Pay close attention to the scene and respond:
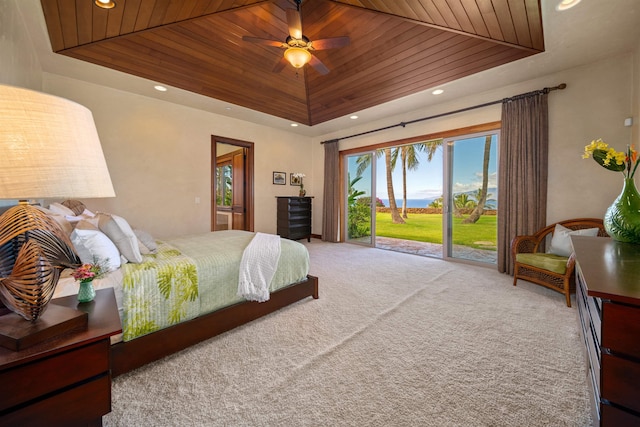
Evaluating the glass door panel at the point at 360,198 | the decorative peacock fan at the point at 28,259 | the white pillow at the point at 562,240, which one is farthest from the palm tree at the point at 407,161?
the decorative peacock fan at the point at 28,259

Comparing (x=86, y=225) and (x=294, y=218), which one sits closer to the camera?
(x=86, y=225)

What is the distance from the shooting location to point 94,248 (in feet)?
5.35

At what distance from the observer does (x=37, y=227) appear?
33.3 inches

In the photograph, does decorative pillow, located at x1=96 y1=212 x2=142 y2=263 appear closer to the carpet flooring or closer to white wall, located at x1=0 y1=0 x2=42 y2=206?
white wall, located at x1=0 y1=0 x2=42 y2=206

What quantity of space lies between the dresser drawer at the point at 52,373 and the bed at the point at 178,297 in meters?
0.75

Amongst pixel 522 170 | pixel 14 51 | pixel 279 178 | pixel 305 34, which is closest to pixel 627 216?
pixel 522 170

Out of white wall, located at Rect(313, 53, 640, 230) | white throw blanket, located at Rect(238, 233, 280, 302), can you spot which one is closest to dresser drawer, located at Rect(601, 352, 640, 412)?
white throw blanket, located at Rect(238, 233, 280, 302)

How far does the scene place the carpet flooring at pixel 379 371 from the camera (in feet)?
4.25

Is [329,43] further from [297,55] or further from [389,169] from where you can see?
[389,169]

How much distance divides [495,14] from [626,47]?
5.94ft

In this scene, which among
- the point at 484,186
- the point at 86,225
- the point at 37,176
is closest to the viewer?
the point at 37,176

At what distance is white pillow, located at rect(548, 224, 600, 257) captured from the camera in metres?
2.84

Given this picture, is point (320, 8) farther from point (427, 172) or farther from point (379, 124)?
point (427, 172)

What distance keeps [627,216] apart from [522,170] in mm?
2255
